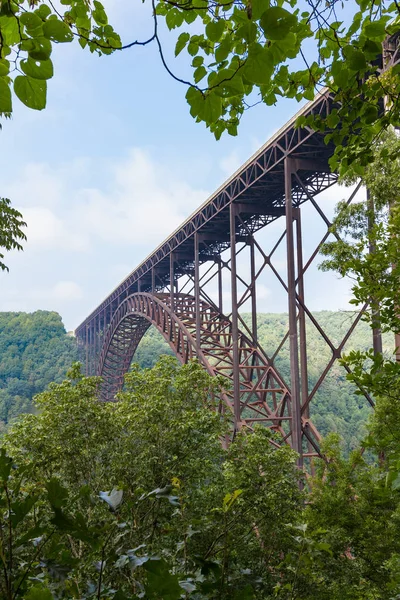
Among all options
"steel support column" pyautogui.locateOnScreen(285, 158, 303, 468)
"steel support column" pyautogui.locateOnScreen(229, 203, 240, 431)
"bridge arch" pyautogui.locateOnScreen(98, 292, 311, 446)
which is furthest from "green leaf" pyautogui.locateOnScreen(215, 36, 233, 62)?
"steel support column" pyautogui.locateOnScreen(229, 203, 240, 431)

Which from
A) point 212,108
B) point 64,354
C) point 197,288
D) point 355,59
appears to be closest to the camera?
point 212,108

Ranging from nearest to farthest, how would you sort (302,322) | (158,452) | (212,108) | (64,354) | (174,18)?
(212,108)
(174,18)
(158,452)
(302,322)
(64,354)

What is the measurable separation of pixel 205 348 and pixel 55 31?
18.9 metres

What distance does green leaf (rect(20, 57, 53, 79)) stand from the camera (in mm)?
1223

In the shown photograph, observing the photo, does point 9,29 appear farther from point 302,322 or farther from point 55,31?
point 302,322

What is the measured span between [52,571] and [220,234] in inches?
788

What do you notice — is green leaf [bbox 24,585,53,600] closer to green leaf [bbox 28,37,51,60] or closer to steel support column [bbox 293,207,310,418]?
green leaf [bbox 28,37,51,60]

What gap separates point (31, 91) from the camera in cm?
125

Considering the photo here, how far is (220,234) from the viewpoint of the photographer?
2095 cm

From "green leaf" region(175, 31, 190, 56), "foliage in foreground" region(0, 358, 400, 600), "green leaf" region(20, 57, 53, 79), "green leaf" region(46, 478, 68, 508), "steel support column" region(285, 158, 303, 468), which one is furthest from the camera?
"steel support column" region(285, 158, 303, 468)

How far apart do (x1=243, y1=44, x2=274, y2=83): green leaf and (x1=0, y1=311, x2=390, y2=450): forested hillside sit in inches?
1373

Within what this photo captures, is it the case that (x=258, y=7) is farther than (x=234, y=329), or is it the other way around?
(x=234, y=329)

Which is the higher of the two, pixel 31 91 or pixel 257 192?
pixel 257 192

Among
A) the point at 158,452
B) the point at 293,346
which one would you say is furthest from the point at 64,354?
the point at 158,452
